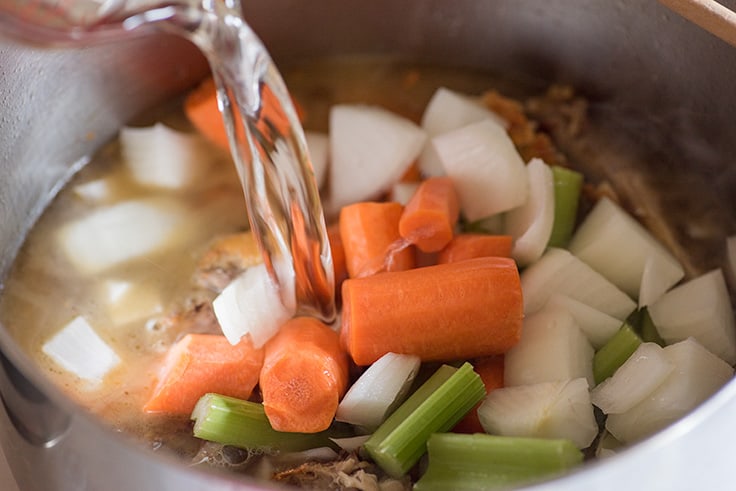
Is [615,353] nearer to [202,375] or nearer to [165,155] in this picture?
[202,375]

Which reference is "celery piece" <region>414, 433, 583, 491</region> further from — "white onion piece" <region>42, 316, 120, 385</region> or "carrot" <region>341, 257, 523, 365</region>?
"white onion piece" <region>42, 316, 120, 385</region>

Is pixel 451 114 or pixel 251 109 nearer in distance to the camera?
pixel 251 109

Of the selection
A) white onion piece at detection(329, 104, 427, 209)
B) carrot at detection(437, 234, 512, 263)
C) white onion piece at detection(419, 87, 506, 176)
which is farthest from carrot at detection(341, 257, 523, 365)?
white onion piece at detection(419, 87, 506, 176)

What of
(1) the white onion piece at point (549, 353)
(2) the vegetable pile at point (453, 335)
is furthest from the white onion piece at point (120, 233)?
(1) the white onion piece at point (549, 353)

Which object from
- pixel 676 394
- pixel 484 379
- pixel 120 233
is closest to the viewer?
pixel 676 394

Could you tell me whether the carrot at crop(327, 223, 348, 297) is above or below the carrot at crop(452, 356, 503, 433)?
below

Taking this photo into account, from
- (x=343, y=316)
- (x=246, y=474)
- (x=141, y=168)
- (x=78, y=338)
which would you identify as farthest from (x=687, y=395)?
(x=141, y=168)

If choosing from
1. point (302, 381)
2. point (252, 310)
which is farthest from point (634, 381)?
point (252, 310)
